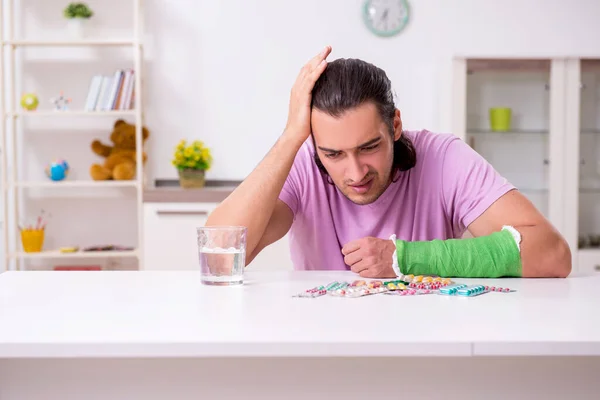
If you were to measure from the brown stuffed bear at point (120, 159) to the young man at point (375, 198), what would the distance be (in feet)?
6.99

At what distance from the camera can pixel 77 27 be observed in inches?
156

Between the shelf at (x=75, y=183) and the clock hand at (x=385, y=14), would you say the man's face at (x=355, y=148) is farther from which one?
the clock hand at (x=385, y=14)

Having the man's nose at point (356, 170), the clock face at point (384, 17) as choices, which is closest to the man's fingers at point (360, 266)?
the man's nose at point (356, 170)

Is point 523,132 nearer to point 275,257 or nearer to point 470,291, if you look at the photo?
point 275,257

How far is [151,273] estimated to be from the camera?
156cm

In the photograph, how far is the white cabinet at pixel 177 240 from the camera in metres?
3.67

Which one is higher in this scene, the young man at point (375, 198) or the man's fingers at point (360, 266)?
the young man at point (375, 198)

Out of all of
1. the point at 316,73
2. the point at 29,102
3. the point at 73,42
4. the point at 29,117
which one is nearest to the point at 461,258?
the point at 316,73

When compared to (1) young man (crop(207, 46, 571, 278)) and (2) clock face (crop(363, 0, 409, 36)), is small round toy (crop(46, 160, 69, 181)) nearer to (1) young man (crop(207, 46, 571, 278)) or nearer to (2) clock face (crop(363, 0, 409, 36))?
(2) clock face (crop(363, 0, 409, 36))

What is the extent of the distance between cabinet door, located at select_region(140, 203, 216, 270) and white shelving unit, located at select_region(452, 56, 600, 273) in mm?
1408

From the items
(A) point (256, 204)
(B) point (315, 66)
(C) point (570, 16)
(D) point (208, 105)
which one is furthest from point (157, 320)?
(C) point (570, 16)

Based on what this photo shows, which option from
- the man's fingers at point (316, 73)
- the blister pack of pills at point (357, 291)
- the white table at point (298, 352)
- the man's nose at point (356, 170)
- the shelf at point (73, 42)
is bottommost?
the white table at point (298, 352)

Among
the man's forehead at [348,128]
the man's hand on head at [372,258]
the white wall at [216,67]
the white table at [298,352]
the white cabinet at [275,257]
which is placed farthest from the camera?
the white wall at [216,67]

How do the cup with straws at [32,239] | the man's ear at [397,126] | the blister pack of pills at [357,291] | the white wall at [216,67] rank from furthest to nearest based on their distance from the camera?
the white wall at [216,67] → the cup with straws at [32,239] → the man's ear at [397,126] → the blister pack of pills at [357,291]
